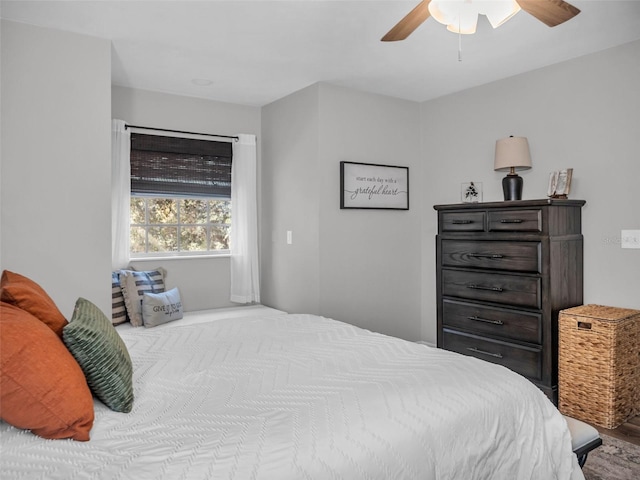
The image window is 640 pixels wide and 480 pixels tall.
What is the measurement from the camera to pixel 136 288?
370 cm

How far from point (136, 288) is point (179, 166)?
3.88 feet

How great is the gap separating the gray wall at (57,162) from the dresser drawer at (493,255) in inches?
101

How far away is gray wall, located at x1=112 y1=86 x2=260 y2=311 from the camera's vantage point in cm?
401

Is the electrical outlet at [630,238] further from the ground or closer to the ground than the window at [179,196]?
closer to the ground

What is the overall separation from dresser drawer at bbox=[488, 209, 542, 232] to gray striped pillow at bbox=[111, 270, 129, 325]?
2902 millimetres

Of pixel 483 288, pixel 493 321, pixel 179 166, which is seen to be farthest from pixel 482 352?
pixel 179 166

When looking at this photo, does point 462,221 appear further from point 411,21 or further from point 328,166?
point 411,21

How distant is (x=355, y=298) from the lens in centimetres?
411

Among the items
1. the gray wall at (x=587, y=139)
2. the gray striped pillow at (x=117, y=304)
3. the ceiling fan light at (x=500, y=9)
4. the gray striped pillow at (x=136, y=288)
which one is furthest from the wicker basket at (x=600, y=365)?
the gray striped pillow at (x=117, y=304)

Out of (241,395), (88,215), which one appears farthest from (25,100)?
(241,395)

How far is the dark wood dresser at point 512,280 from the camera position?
312cm

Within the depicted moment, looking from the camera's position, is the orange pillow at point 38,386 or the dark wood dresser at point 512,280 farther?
the dark wood dresser at point 512,280

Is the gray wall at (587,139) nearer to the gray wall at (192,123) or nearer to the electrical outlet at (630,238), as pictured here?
the electrical outlet at (630,238)

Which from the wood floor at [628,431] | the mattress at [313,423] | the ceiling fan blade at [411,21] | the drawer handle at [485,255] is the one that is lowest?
the wood floor at [628,431]
